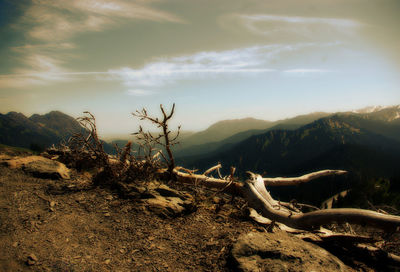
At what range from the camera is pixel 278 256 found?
3.07 m

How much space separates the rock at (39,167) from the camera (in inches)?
221

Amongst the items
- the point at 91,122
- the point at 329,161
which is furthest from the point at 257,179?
the point at 329,161

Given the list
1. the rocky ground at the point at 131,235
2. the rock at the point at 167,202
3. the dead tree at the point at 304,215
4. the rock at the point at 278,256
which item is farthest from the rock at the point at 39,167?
the rock at the point at 278,256

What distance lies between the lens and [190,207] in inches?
190

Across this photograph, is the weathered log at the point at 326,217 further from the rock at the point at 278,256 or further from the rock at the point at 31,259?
the rock at the point at 31,259

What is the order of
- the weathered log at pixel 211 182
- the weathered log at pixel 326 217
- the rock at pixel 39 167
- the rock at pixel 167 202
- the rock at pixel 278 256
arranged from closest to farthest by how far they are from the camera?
1. the rock at pixel 278 256
2. the weathered log at pixel 326 217
3. the rock at pixel 167 202
4. the rock at pixel 39 167
5. the weathered log at pixel 211 182

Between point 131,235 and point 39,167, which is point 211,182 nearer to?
point 131,235

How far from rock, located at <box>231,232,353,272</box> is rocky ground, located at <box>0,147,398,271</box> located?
1 cm

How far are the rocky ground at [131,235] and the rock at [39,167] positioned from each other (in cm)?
34

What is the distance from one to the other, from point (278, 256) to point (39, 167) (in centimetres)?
665

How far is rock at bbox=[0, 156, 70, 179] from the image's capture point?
221 inches

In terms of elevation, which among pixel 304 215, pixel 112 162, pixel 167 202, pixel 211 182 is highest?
pixel 112 162

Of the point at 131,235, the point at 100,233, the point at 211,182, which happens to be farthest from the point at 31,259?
the point at 211,182

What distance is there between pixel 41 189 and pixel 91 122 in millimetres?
2432
